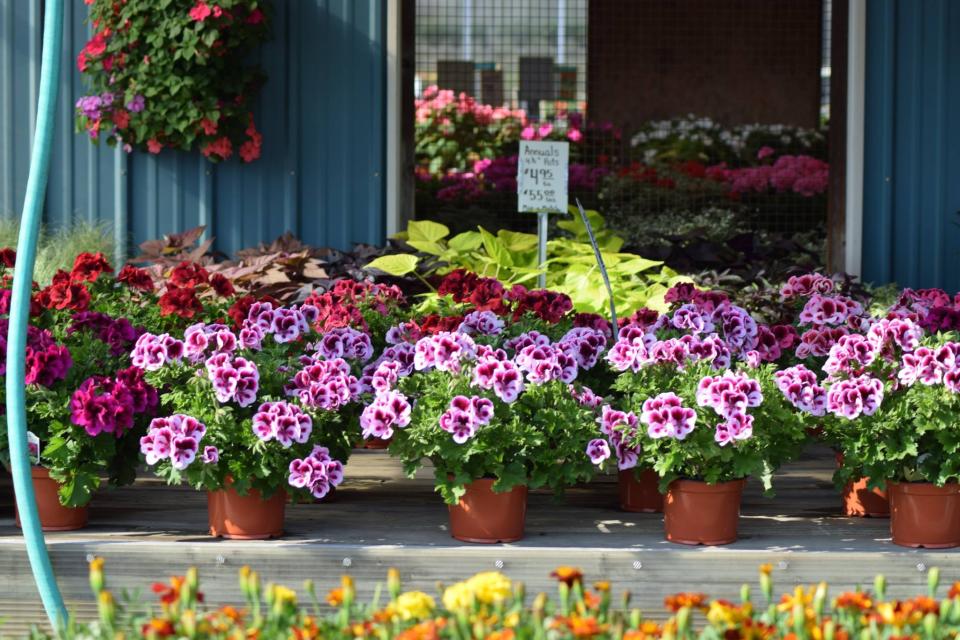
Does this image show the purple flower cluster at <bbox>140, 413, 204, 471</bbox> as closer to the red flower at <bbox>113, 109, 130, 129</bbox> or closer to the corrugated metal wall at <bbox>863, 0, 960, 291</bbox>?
the red flower at <bbox>113, 109, 130, 129</bbox>

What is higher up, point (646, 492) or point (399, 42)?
point (399, 42)

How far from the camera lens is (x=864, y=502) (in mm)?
3266

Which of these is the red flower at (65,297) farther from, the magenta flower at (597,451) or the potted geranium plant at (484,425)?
the magenta flower at (597,451)

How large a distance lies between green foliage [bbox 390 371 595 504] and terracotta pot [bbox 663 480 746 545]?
0.71ft

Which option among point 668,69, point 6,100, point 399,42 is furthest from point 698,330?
point 668,69

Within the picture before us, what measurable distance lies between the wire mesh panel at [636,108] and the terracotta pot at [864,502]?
3.93 m

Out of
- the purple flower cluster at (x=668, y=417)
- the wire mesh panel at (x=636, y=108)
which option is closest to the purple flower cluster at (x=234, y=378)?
the purple flower cluster at (x=668, y=417)

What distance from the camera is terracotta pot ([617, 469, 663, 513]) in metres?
3.30

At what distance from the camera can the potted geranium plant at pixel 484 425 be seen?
112 inches

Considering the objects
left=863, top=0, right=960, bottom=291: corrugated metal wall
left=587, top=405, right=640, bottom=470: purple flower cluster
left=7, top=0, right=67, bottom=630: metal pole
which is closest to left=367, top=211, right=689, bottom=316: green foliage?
left=863, top=0, right=960, bottom=291: corrugated metal wall

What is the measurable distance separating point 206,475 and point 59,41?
97 cm

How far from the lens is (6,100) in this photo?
564 cm

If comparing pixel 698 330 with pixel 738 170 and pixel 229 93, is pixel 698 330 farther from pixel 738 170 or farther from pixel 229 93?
pixel 738 170

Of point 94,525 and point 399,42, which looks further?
point 399,42
